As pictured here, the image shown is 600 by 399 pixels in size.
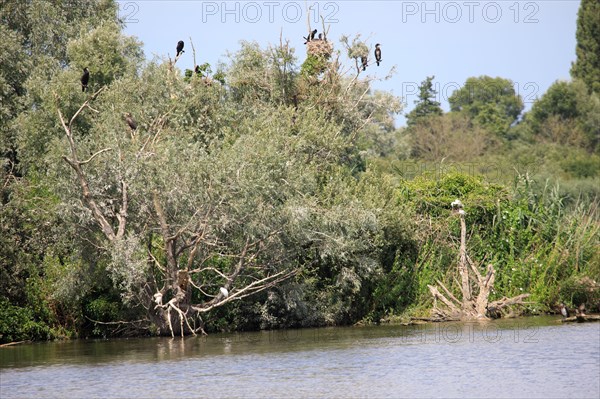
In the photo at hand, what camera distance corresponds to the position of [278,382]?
796 inches

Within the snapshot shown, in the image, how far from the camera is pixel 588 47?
102500 mm

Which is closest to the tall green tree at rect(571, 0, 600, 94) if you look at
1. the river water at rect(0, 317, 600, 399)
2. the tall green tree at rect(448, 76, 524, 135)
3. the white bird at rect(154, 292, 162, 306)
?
the tall green tree at rect(448, 76, 524, 135)

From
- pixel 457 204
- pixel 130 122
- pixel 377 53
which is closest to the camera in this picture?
pixel 130 122

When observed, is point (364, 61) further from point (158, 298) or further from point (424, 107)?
point (424, 107)

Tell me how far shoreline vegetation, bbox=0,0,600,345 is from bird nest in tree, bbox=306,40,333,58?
5 cm

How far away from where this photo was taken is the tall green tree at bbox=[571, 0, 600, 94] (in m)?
101

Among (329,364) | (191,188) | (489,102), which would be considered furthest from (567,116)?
(329,364)

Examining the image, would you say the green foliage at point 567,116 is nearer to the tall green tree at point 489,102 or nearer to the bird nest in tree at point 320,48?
the tall green tree at point 489,102

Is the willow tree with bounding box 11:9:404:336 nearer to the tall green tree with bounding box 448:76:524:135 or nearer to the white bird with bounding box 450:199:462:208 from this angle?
the white bird with bounding box 450:199:462:208

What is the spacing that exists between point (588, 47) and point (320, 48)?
245ft

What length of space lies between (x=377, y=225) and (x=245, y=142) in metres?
4.47

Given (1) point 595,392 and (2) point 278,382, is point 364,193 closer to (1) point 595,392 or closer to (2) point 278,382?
(2) point 278,382

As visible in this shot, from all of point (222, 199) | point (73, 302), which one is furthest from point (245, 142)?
point (73, 302)

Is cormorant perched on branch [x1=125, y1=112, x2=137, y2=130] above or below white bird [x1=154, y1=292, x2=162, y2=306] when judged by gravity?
above
